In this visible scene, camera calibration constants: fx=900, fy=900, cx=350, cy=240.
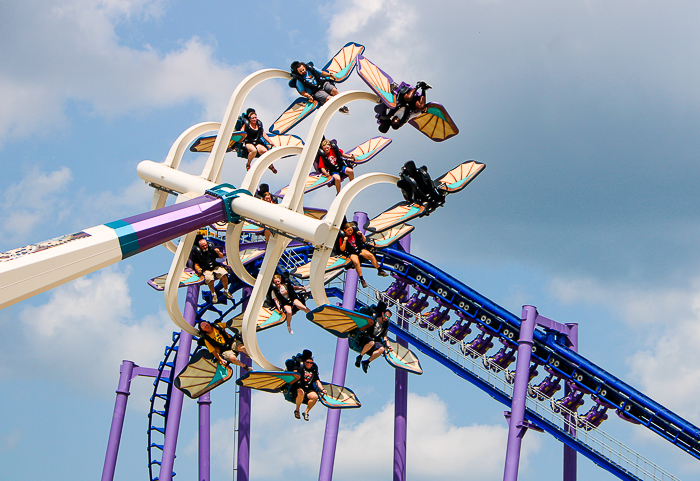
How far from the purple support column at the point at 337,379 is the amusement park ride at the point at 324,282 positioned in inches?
0.9

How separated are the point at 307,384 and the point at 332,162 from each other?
113 inches

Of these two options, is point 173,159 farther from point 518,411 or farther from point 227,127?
point 518,411

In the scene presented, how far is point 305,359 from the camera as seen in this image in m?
9.59

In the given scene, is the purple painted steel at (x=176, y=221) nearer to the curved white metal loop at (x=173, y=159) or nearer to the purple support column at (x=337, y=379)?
the curved white metal loop at (x=173, y=159)

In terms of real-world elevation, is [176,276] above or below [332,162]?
below

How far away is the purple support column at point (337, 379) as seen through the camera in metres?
14.0

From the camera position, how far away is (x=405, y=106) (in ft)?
33.3

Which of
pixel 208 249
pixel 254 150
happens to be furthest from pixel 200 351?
pixel 254 150

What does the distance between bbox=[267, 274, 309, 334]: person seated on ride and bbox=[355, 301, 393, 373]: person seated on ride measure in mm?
1015

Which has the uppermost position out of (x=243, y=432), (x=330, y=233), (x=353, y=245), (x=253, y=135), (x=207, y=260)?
(x=253, y=135)

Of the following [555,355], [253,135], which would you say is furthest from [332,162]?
[555,355]

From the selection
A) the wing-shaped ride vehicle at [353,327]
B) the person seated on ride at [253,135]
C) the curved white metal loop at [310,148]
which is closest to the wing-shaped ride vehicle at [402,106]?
the curved white metal loop at [310,148]

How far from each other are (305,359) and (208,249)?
1850 mm

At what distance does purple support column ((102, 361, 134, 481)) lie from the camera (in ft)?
57.2
